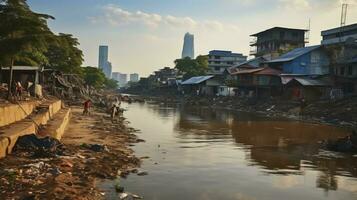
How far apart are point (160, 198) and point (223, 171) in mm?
5132

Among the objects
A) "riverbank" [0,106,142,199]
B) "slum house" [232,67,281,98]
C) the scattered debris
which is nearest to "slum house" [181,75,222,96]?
"slum house" [232,67,281,98]

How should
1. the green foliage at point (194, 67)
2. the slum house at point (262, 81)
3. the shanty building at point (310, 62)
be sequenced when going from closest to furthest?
the shanty building at point (310, 62) → the slum house at point (262, 81) → the green foliage at point (194, 67)

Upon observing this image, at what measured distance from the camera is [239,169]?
18.5 m

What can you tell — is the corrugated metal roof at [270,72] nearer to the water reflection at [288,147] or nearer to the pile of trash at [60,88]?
the water reflection at [288,147]

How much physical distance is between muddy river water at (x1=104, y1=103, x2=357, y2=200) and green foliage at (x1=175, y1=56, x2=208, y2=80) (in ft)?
250

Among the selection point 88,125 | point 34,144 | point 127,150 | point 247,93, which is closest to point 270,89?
point 247,93

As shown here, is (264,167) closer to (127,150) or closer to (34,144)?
(127,150)

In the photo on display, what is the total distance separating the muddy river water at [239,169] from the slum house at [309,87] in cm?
2785

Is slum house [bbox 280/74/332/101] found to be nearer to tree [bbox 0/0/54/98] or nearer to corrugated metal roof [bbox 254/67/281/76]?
corrugated metal roof [bbox 254/67/281/76]

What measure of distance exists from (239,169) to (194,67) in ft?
298

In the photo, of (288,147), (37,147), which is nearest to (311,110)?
(288,147)

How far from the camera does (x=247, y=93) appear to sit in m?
77.6

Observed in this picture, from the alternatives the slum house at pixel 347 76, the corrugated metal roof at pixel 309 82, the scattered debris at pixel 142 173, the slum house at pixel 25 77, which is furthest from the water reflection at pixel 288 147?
the corrugated metal roof at pixel 309 82

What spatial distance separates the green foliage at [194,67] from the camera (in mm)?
106875
